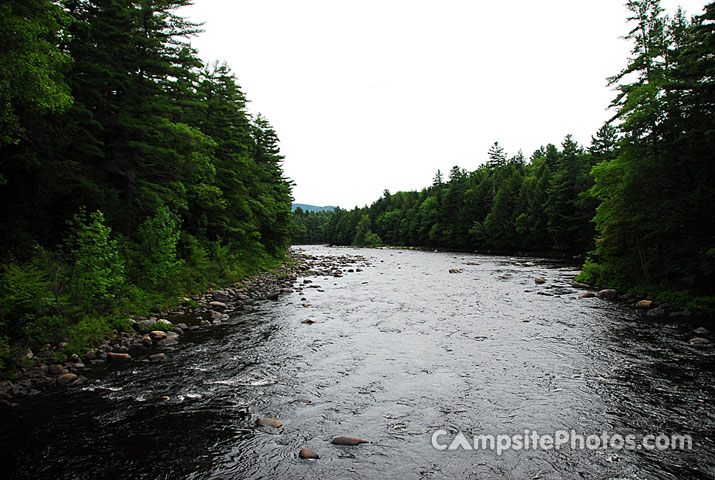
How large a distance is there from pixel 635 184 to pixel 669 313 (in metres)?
6.49

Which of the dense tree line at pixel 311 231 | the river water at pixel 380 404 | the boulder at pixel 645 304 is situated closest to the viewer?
the river water at pixel 380 404

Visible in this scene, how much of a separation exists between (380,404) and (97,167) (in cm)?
1533

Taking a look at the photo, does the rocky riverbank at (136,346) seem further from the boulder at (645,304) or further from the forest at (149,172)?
the boulder at (645,304)

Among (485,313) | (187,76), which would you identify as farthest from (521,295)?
(187,76)

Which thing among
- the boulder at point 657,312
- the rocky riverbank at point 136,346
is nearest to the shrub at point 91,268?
the rocky riverbank at point 136,346

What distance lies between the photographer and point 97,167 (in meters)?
15.2

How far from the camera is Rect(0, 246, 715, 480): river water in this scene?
529 cm

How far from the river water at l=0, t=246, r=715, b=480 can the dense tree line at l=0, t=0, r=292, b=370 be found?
296 centimetres

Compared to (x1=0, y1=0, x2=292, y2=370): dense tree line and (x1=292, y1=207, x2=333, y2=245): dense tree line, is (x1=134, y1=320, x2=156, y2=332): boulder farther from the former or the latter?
(x1=292, y1=207, x2=333, y2=245): dense tree line

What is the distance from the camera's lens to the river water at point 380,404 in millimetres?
5289

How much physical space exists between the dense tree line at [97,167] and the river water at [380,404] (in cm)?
296

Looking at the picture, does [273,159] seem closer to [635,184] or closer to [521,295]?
[521,295]

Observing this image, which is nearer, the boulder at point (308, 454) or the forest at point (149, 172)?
the boulder at point (308, 454)

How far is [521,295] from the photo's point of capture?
19859mm
